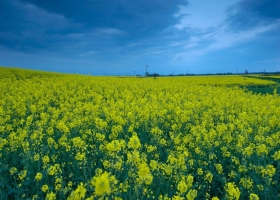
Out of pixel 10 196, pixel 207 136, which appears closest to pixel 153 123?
pixel 207 136

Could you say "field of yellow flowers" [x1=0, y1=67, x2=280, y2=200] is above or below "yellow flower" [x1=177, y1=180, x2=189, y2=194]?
below

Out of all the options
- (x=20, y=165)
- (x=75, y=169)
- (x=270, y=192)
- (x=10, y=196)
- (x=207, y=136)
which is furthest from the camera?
(x=207, y=136)

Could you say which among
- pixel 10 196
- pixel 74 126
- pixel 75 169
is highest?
pixel 74 126

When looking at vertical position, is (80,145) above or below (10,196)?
above

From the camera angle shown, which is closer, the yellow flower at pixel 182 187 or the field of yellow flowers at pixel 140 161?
the yellow flower at pixel 182 187

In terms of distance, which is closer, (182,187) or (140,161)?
(182,187)

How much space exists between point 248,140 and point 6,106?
9.73m

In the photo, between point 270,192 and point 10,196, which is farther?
point 10,196

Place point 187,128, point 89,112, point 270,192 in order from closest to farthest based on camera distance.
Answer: point 270,192 → point 187,128 → point 89,112

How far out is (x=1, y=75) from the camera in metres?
29.5

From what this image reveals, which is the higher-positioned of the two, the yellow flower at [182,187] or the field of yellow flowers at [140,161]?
the yellow flower at [182,187]

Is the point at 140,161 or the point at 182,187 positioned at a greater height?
the point at 182,187

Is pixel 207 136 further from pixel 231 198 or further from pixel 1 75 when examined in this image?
pixel 1 75

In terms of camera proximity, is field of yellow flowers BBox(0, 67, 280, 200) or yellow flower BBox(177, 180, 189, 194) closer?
yellow flower BBox(177, 180, 189, 194)
